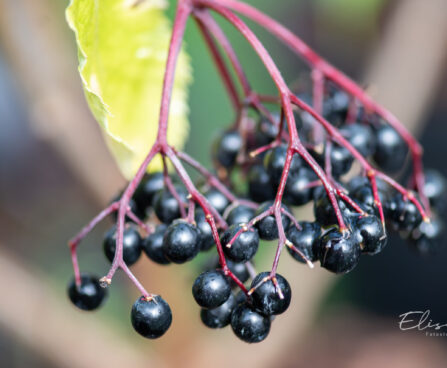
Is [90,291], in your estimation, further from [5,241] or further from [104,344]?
[5,241]

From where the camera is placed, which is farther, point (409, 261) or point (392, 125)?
point (409, 261)

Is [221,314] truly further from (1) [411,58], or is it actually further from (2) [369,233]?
(1) [411,58]

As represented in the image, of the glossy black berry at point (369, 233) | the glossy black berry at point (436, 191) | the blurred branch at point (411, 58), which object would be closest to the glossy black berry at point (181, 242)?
the glossy black berry at point (369, 233)

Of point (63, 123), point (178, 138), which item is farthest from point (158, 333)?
point (63, 123)

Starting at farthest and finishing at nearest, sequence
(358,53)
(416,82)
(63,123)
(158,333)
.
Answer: (358,53) → (416,82) → (63,123) → (158,333)

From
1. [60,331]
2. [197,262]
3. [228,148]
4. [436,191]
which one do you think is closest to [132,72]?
[228,148]

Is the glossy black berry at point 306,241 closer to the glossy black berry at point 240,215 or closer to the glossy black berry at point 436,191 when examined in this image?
the glossy black berry at point 240,215

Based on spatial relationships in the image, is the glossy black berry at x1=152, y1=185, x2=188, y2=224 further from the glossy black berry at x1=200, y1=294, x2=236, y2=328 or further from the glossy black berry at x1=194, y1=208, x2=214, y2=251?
the glossy black berry at x1=200, y1=294, x2=236, y2=328
